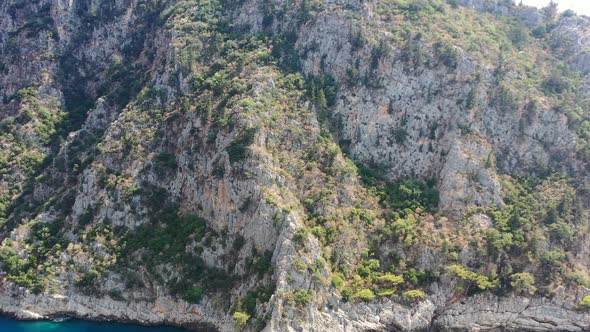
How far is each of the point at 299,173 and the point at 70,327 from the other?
42.2 m

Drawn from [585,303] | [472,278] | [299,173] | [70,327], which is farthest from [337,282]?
[70,327]

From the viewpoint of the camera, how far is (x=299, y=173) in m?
85.4

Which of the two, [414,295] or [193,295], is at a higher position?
[414,295]

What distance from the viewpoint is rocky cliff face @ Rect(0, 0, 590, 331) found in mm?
77500

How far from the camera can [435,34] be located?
10325 cm

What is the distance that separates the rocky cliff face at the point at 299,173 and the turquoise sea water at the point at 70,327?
65.7 inches

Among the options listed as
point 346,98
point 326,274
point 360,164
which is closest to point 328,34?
point 346,98

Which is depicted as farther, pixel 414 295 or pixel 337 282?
pixel 414 295

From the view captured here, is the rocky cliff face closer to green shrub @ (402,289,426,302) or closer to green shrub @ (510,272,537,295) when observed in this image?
green shrub @ (510,272,537,295)

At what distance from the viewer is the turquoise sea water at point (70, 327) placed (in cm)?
7688

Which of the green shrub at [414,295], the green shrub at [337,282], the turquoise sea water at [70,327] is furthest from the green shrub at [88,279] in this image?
the green shrub at [414,295]

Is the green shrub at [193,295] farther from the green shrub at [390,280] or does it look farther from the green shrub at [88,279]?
the green shrub at [390,280]

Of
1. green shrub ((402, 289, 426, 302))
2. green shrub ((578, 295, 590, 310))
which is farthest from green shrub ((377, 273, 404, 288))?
green shrub ((578, 295, 590, 310))

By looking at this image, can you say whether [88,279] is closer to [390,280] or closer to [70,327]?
[70,327]
